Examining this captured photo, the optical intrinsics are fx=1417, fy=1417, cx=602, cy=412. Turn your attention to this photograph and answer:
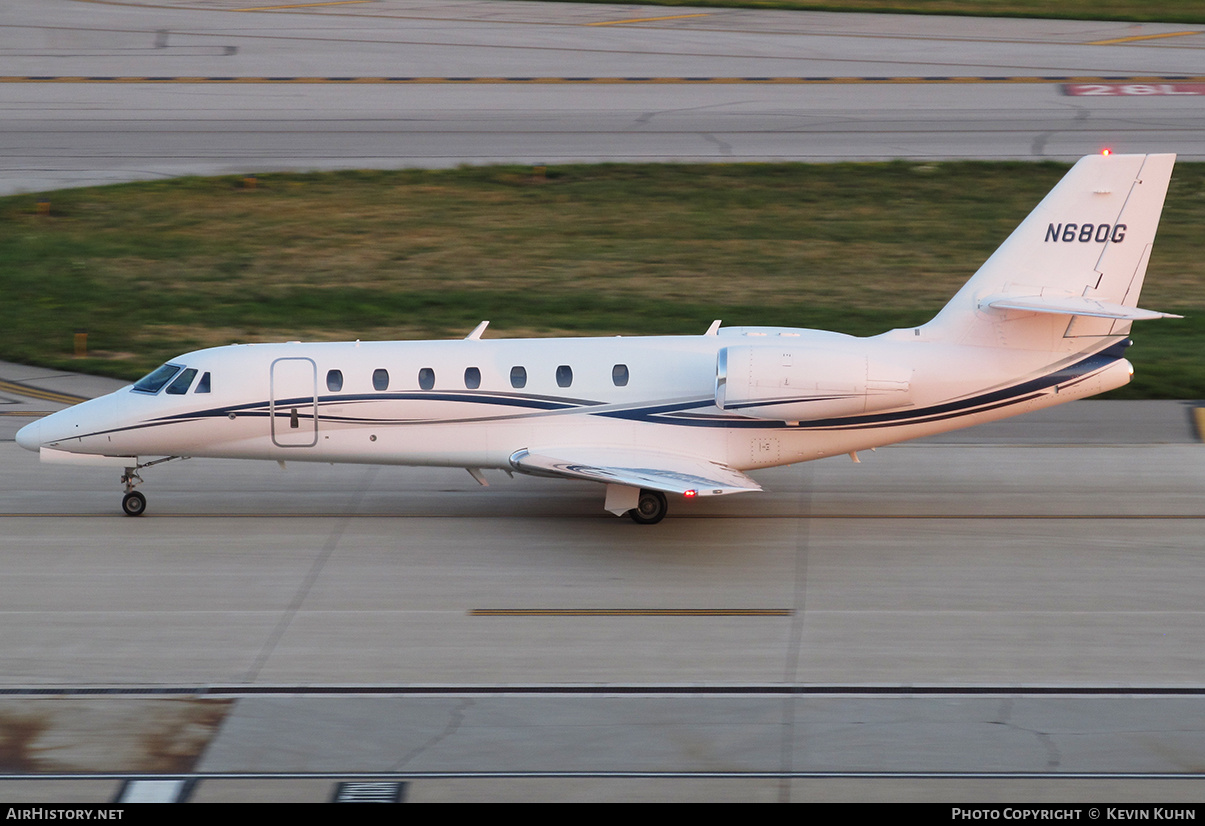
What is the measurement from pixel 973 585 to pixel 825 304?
1309cm

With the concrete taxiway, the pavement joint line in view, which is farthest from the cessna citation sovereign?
the pavement joint line

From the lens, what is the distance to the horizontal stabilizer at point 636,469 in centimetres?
1922

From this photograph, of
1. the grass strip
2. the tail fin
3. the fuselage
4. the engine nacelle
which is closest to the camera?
the engine nacelle

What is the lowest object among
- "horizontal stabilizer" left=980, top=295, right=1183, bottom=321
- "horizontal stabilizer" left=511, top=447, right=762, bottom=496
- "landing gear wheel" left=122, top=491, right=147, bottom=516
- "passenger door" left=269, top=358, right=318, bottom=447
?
"landing gear wheel" left=122, top=491, right=147, bottom=516

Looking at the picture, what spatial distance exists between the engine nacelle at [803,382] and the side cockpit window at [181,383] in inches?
305

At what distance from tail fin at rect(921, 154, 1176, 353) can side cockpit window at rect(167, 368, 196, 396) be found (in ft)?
35.9

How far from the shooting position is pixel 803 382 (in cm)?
1973

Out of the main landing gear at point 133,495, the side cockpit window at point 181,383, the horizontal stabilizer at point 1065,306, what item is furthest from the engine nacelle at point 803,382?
the main landing gear at point 133,495

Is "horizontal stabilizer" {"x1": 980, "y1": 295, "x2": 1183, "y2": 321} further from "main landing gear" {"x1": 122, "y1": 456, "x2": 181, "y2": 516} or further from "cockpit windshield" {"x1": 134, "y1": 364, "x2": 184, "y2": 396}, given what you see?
"main landing gear" {"x1": 122, "y1": 456, "x2": 181, "y2": 516}

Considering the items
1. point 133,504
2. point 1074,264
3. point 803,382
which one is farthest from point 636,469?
point 133,504

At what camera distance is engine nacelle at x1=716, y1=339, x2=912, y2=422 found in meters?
19.7

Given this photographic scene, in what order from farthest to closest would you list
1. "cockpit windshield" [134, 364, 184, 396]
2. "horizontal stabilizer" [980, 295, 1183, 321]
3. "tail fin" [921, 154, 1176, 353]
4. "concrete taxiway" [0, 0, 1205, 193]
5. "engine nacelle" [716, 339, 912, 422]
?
"concrete taxiway" [0, 0, 1205, 193] < "cockpit windshield" [134, 364, 184, 396] < "tail fin" [921, 154, 1176, 353] < "engine nacelle" [716, 339, 912, 422] < "horizontal stabilizer" [980, 295, 1183, 321]

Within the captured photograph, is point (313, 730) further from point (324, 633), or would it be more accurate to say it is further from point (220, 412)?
point (220, 412)
